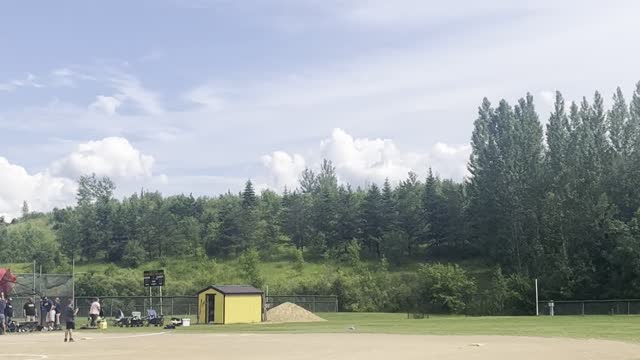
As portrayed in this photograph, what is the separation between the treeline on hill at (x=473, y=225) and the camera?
85375mm

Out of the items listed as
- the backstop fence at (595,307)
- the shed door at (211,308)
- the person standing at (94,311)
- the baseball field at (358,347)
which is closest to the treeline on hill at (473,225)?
the backstop fence at (595,307)

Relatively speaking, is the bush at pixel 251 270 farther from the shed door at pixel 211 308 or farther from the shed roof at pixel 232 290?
the shed door at pixel 211 308

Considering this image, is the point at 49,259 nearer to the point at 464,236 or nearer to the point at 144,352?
the point at 464,236

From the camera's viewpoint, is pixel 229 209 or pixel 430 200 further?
pixel 229 209

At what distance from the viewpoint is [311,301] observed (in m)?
80.1

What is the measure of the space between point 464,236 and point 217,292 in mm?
62421

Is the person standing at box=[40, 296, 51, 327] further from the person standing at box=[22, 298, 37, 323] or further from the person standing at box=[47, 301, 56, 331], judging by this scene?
the person standing at box=[22, 298, 37, 323]

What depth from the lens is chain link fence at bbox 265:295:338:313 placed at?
7731 cm

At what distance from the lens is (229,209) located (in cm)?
13275

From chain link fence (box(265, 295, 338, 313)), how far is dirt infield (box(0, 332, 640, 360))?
42.3 metres

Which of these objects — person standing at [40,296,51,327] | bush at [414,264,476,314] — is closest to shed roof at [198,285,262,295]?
person standing at [40,296,51,327]

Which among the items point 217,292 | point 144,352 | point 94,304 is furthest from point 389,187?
point 144,352

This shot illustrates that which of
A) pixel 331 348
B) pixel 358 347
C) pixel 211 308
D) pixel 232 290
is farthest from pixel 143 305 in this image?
pixel 358 347

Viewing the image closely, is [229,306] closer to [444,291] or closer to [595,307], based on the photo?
[444,291]
